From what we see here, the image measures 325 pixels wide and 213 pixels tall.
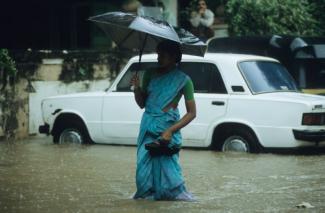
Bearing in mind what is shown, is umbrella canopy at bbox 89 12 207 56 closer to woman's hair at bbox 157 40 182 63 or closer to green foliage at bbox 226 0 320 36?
woman's hair at bbox 157 40 182 63

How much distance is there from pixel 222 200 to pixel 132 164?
10.7ft

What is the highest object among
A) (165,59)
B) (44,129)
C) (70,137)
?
(165,59)

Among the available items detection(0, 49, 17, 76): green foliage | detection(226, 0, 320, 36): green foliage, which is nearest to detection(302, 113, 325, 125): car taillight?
detection(0, 49, 17, 76): green foliage

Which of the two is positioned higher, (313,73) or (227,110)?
(313,73)

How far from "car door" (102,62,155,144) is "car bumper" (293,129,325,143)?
2.59 m

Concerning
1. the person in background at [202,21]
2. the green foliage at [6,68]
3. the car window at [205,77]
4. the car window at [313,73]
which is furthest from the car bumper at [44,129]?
the person in background at [202,21]

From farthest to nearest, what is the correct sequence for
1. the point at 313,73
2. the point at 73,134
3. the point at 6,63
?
the point at 6,63 → the point at 313,73 → the point at 73,134

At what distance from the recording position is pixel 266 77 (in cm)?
1284

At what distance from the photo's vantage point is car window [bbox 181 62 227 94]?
12.7m

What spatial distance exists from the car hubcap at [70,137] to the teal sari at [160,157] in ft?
18.9

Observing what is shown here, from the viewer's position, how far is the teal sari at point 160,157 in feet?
27.2

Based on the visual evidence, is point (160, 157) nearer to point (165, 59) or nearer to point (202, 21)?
point (165, 59)

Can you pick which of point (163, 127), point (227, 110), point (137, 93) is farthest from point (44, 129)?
point (163, 127)

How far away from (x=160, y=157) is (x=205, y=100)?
14.4ft
